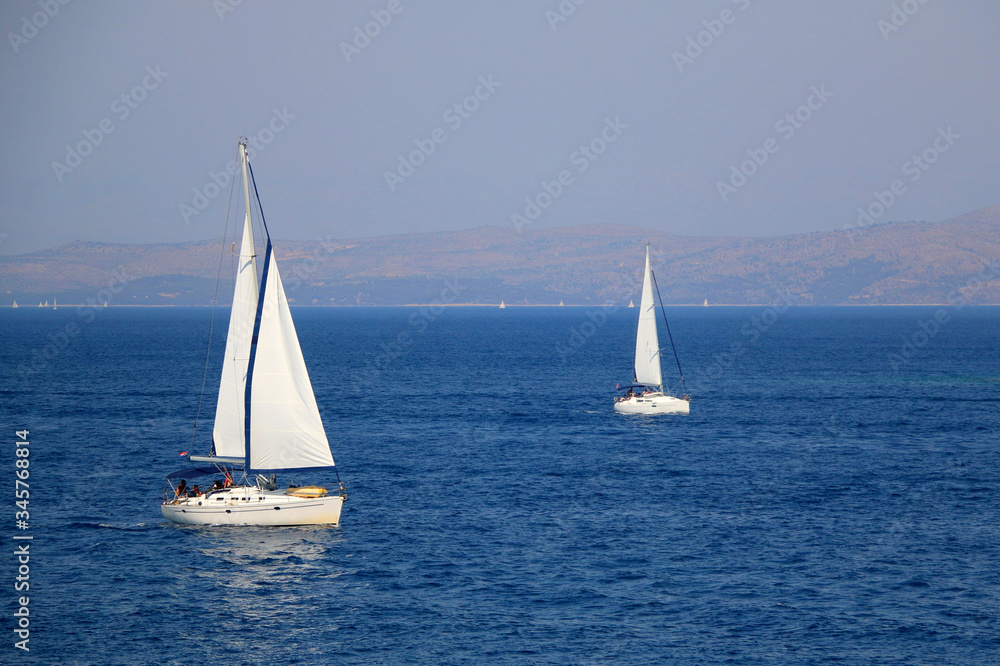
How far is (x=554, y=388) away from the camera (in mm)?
114938

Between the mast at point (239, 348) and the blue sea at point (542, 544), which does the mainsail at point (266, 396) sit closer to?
the mast at point (239, 348)

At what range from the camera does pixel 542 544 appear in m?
46.7

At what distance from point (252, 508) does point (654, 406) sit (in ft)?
170

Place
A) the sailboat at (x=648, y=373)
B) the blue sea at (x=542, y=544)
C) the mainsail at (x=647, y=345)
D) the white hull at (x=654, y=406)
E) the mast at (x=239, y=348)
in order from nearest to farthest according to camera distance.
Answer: the blue sea at (x=542, y=544), the mast at (x=239, y=348), the white hull at (x=654, y=406), the sailboat at (x=648, y=373), the mainsail at (x=647, y=345)

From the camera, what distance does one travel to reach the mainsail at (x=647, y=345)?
91.5 metres

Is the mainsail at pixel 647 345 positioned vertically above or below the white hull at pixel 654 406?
above

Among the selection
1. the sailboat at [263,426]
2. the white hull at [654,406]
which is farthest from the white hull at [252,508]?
the white hull at [654,406]

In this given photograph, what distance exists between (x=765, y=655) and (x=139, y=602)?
2474 cm

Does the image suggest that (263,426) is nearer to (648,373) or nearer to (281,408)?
(281,408)

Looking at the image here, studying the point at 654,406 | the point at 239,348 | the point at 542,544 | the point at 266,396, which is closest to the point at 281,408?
the point at 266,396

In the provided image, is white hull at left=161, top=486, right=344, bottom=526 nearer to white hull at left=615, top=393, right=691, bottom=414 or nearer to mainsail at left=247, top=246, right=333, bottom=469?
mainsail at left=247, top=246, right=333, bottom=469

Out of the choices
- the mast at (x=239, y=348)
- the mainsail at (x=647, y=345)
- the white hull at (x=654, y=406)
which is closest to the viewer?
the mast at (x=239, y=348)

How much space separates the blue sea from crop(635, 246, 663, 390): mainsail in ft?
16.6

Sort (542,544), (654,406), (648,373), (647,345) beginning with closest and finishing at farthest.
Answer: (542,544) → (654,406) → (647,345) → (648,373)
